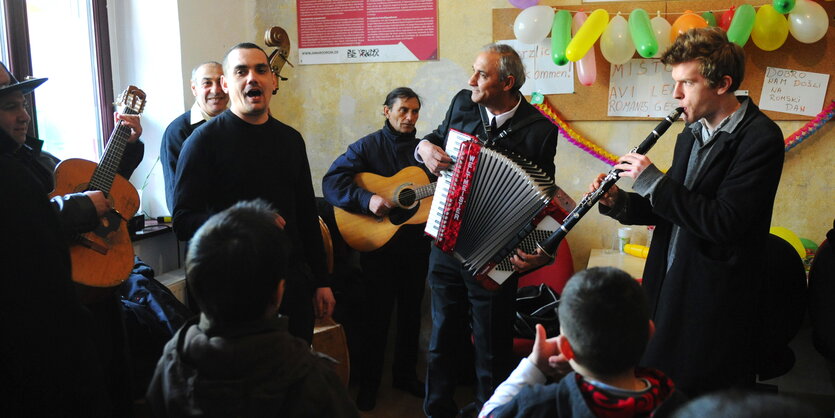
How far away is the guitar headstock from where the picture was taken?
252 centimetres

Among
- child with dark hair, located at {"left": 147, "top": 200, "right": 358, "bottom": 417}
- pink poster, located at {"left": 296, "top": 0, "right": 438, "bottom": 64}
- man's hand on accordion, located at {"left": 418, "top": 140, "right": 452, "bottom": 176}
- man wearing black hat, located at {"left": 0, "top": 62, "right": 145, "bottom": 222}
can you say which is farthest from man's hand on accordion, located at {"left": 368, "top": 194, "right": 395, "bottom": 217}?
child with dark hair, located at {"left": 147, "top": 200, "right": 358, "bottom": 417}

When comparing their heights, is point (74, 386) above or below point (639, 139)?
below

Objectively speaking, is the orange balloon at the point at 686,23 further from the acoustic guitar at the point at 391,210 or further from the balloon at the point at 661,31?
the acoustic guitar at the point at 391,210

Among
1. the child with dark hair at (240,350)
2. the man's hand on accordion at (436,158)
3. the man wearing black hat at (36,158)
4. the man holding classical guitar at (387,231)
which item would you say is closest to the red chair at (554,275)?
the man holding classical guitar at (387,231)

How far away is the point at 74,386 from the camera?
135 centimetres

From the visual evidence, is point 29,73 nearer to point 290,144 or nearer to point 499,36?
point 290,144

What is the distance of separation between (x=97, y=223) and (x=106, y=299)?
1.09 feet

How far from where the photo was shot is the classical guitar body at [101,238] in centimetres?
214

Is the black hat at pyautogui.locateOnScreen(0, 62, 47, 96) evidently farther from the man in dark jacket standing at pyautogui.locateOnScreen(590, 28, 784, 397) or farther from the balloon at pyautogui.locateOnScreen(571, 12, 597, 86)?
the balloon at pyautogui.locateOnScreen(571, 12, 597, 86)

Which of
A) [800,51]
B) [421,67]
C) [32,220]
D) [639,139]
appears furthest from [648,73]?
[32,220]

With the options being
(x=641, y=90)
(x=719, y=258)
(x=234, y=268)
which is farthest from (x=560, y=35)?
(x=234, y=268)

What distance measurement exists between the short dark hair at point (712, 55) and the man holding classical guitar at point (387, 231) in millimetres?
1521

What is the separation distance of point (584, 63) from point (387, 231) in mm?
1234

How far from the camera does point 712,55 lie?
173 centimetres
